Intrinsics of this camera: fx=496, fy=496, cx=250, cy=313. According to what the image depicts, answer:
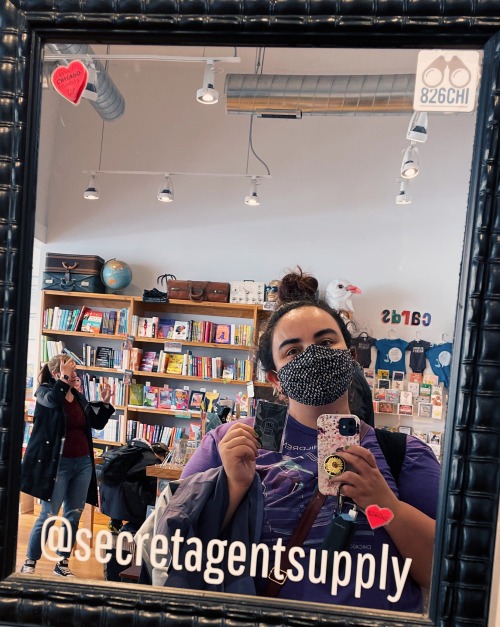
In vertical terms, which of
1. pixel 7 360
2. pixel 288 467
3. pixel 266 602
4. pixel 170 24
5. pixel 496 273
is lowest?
pixel 266 602

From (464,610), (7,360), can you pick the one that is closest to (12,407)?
(7,360)

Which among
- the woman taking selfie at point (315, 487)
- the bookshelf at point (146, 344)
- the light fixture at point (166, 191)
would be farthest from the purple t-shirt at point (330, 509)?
the light fixture at point (166, 191)

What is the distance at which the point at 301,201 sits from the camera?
901 mm

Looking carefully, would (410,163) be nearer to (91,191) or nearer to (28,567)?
(91,191)

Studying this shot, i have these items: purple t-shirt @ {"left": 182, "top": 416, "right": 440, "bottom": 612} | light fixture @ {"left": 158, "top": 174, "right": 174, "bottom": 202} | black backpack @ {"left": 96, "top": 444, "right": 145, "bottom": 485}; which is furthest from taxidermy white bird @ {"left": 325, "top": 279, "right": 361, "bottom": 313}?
black backpack @ {"left": 96, "top": 444, "right": 145, "bottom": 485}

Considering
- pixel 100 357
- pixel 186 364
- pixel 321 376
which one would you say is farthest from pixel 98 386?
pixel 321 376

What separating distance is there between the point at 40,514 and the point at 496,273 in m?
0.93

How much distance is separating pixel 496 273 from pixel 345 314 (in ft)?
0.86

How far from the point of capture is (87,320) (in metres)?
0.97

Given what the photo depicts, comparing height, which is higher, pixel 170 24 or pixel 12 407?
pixel 170 24

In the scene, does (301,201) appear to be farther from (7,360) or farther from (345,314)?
(7,360)

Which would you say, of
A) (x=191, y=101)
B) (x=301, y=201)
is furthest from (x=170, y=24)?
(x=301, y=201)

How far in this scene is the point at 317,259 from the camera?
2.96 ft

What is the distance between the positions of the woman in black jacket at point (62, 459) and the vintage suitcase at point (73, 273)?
0.19 meters
